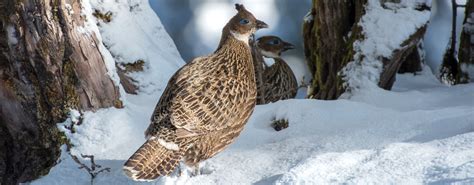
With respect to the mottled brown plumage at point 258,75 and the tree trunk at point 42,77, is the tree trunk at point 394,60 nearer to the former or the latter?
the mottled brown plumage at point 258,75

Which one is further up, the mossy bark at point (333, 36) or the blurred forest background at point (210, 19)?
the mossy bark at point (333, 36)

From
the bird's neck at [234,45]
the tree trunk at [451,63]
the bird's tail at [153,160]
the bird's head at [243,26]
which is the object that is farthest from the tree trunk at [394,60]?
the bird's tail at [153,160]

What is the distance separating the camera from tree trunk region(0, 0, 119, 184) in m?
5.54

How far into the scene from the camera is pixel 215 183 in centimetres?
497

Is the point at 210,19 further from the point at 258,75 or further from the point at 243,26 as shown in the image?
the point at 243,26

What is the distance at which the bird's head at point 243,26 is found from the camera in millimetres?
5859

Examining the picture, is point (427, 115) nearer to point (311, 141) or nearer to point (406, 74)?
point (311, 141)

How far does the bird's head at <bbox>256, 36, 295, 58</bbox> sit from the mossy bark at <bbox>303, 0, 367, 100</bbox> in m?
0.74

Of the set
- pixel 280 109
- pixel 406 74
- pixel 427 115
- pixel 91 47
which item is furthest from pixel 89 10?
pixel 406 74

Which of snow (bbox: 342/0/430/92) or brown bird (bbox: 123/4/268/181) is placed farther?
snow (bbox: 342/0/430/92)

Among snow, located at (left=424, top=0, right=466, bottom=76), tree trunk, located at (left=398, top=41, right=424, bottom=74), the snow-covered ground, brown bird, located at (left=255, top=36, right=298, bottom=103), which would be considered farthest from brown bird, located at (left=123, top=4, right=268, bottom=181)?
snow, located at (left=424, top=0, right=466, bottom=76)

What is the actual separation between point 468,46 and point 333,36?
938mm

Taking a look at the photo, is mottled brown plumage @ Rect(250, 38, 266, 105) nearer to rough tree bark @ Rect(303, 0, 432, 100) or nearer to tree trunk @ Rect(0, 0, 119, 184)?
rough tree bark @ Rect(303, 0, 432, 100)

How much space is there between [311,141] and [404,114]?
26.0 inches
